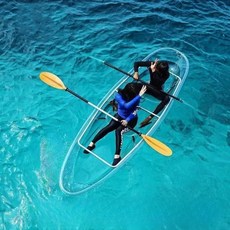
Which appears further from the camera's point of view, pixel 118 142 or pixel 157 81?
pixel 157 81

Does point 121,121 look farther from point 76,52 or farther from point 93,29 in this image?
point 93,29

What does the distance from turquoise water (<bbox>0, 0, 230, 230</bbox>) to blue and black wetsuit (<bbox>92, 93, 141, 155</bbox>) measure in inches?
35.7

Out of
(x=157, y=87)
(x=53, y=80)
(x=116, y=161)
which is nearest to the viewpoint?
(x=116, y=161)

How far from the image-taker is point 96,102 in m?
9.32

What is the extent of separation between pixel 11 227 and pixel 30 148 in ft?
6.67

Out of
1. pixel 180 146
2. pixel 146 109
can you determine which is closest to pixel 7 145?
pixel 146 109

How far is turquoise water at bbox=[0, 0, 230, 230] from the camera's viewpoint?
689 cm

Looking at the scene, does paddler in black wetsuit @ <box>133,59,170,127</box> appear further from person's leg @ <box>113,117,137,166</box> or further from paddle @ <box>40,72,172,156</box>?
paddle @ <box>40,72,172,156</box>

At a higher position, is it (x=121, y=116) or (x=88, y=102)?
(x=88, y=102)

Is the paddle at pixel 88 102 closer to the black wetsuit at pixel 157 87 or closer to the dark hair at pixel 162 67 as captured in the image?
the black wetsuit at pixel 157 87

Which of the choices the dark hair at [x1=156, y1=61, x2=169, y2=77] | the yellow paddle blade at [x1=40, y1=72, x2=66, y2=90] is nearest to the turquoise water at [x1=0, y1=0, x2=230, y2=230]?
the yellow paddle blade at [x1=40, y1=72, x2=66, y2=90]

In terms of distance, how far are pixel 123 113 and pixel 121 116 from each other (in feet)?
0.40

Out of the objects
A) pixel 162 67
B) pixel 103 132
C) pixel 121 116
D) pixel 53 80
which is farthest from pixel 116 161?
pixel 53 80

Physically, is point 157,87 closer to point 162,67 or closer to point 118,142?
point 162,67
